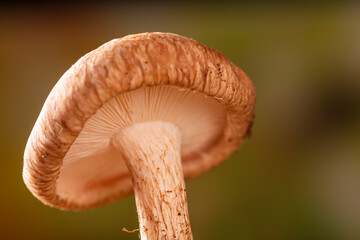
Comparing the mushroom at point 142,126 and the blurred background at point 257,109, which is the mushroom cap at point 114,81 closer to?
the mushroom at point 142,126

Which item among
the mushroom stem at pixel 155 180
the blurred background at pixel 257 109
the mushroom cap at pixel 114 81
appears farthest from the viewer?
the blurred background at pixel 257 109

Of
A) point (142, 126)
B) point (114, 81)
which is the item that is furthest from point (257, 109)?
point (114, 81)

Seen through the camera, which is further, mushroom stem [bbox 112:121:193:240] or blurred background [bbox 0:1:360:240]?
blurred background [bbox 0:1:360:240]

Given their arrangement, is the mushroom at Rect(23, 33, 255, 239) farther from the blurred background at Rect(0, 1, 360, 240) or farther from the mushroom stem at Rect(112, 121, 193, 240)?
the blurred background at Rect(0, 1, 360, 240)

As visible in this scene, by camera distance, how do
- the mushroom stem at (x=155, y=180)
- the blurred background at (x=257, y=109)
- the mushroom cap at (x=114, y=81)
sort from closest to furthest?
the mushroom cap at (x=114, y=81) < the mushroom stem at (x=155, y=180) < the blurred background at (x=257, y=109)

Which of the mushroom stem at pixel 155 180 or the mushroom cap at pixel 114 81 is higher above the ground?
the mushroom cap at pixel 114 81

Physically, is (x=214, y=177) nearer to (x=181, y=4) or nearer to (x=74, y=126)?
(x=181, y=4)

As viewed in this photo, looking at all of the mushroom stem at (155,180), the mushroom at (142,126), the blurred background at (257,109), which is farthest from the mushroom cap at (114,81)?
the blurred background at (257,109)

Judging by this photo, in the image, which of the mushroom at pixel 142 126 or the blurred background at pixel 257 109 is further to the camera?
the blurred background at pixel 257 109

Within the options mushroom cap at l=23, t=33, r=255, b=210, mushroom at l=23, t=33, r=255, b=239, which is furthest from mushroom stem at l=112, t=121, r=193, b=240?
mushroom cap at l=23, t=33, r=255, b=210
